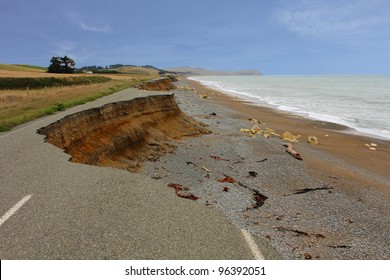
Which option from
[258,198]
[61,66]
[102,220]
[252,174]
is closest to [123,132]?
[252,174]

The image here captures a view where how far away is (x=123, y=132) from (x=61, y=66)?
9721 cm

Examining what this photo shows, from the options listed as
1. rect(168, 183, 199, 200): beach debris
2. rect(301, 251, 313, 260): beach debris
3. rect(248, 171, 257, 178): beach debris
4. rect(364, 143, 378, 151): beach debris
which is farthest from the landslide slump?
rect(364, 143, 378, 151): beach debris

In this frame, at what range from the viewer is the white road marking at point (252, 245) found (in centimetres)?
523

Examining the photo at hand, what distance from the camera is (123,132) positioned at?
1700 cm

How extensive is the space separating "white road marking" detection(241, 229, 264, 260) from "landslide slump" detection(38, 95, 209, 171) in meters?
7.07

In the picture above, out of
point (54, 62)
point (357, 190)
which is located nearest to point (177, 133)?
point (357, 190)

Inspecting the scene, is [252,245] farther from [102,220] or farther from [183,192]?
[183,192]

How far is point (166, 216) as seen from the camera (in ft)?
21.1

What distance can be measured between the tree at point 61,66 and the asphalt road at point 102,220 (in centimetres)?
10310

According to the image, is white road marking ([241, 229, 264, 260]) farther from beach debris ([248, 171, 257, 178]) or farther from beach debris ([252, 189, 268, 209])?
beach debris ([248, 171, 257, 178])

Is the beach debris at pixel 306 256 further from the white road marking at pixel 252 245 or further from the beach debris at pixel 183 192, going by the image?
the beach debris at pixel 183 192

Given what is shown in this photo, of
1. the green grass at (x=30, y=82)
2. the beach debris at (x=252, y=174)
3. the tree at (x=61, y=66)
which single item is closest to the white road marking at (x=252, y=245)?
the beach debris at (x=252, y=174)
